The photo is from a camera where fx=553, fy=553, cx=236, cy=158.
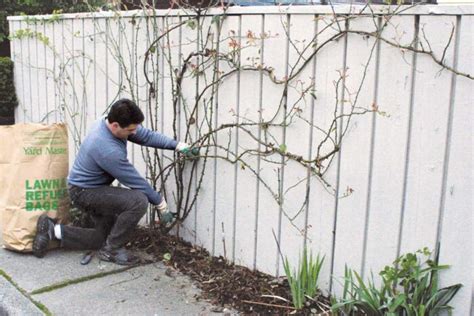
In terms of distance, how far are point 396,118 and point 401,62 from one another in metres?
0.31

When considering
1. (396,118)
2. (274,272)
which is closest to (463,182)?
(396,118)

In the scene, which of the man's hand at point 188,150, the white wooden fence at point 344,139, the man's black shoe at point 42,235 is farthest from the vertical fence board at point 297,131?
the man's black shoe at point 42,235

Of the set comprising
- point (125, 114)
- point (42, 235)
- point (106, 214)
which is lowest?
point (42, 235)

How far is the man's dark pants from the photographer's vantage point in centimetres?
423

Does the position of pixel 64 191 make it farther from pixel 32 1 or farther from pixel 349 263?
pixel 32 1

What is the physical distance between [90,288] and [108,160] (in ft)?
3.06

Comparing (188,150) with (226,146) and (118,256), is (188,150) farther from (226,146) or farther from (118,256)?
(118,256)

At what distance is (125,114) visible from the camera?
13.3ft

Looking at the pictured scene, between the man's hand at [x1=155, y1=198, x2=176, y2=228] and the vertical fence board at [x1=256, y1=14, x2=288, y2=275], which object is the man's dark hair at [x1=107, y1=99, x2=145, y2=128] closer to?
the man's hand at [x1=155, y1=198, x2=176, y2=228]

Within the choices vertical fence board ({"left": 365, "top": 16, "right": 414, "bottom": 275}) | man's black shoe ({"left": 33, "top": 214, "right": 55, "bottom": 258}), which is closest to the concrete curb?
man's black shoe ({"left": 33, "top": 214, "right": 55, "bottom": 258})

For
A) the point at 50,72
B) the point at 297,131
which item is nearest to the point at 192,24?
the point at 297,131

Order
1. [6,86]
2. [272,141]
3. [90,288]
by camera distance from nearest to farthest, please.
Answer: [272,141] < [90,288] < [6,86]

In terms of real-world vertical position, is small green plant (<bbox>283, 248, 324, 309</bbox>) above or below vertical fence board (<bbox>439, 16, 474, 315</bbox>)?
below

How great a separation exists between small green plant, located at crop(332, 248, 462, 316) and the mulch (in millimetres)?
375
